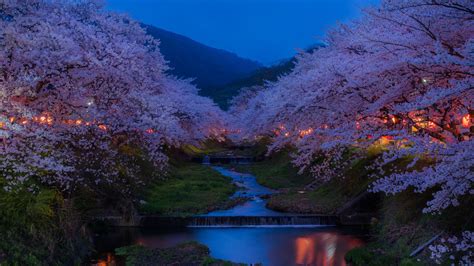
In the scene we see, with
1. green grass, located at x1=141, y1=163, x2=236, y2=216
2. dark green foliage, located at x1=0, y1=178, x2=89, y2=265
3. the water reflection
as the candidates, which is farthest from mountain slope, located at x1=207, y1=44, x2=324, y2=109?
dark green foliage, located at x1=0, y1=178, x2=89, y2=265

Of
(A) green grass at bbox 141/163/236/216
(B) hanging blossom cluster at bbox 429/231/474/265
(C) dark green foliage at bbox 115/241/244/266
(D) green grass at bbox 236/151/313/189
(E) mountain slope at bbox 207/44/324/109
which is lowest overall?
(C) dark green foliage at bbox 115/241/244/266

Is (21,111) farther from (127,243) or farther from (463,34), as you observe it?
(463,34)

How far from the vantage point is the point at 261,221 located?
63.8 feet

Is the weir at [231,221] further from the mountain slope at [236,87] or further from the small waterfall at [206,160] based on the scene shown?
the mountain slope at [236,87]

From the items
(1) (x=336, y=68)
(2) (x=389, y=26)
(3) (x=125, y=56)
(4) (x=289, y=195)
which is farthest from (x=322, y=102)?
(4) (x=289, y=195)

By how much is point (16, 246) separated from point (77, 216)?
3.54 meters

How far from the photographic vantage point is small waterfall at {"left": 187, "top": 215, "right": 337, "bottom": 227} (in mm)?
19219

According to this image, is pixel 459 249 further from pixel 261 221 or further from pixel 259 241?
pixel 261 221

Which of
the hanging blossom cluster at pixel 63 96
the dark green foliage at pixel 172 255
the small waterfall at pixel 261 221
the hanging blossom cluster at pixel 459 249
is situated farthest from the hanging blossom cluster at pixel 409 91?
the hanging blossom cluster at pixel 63 96

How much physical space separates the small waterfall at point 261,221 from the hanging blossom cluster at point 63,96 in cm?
442

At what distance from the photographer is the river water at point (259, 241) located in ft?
47.6

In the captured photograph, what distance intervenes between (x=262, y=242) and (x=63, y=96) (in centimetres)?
891

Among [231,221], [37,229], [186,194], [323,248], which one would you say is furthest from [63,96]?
[186,194]

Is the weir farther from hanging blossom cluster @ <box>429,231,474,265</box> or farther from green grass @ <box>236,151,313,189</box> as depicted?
hanging blossom cluster @ <box>429,231,474,265</box>
